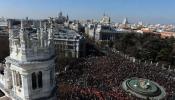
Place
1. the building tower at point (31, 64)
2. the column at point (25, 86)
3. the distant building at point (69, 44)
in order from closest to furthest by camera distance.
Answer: the building tower at point (31, 64) < the column at point (25, 86) < the distant building at point (69, 44)

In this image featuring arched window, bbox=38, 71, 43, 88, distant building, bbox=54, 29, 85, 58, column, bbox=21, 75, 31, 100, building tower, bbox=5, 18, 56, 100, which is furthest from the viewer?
distant building, bbox=54, 29, 85, 58

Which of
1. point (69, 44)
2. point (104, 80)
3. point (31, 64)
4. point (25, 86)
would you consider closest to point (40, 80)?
point (25, 86)

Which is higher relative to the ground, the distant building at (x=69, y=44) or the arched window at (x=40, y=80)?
the arched window at (x=40, y=80)

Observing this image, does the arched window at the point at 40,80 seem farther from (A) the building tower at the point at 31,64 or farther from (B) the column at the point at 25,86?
(B) the column at the point at 25,86

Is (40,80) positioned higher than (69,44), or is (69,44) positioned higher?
(40,80)

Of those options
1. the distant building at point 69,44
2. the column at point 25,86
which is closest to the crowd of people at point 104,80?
the column at point 25,86

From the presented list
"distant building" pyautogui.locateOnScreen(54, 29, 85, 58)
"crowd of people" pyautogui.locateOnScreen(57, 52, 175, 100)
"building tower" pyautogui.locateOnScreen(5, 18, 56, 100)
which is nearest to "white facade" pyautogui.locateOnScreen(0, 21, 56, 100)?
"building tower" pyautogui.locateOnScreen(5, 18, 56, 100)

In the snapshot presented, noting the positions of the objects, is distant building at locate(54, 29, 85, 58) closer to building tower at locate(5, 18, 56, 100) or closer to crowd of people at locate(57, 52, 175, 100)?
crowd of people at locate(57, 52, 175, 100)

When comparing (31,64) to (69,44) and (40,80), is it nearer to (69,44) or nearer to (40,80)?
(40,80)

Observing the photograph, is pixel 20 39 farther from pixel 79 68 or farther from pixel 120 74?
pixel 79 68
